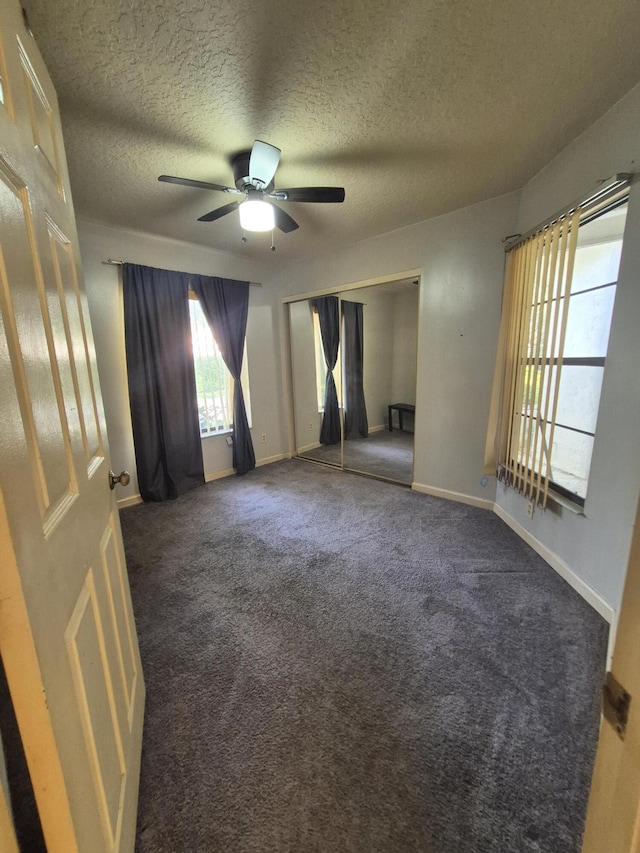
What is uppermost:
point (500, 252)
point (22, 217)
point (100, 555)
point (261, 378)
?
point (500, 252)

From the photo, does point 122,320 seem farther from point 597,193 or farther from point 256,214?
point 597,193

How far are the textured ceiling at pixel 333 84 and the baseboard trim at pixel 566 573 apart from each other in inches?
97.4

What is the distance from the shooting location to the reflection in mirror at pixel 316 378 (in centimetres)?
398

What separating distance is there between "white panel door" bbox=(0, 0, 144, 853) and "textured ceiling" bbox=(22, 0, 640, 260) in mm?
563

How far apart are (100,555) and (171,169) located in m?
2.25

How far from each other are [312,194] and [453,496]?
265 cm

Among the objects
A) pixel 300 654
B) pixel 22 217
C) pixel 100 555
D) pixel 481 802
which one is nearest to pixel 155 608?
pixel 300 654

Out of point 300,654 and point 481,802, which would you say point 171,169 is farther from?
point 481,802

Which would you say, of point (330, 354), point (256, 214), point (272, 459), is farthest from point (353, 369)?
point (256, 214)

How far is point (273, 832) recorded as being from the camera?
0.94m

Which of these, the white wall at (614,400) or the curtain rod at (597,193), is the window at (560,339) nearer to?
the curtain rod at (597,193)

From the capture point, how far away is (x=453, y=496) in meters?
3.01

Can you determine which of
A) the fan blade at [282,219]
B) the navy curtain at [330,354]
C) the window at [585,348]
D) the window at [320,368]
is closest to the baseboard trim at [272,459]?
the navy curtain at [330,354]

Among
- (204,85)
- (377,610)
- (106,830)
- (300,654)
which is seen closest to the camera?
(106,830)
